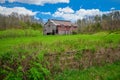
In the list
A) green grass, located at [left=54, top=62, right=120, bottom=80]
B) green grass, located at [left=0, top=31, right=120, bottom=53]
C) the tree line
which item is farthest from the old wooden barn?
green grass, located at [left=54, top=62, right=120, bottom=80]

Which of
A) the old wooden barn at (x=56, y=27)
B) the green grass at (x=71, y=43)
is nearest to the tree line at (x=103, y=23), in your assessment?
the old wooden barn at (x=56, y=27)

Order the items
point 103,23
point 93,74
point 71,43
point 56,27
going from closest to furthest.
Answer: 1. point 93,74
2. point 71,43
3. point 56,27
4. point 103,23

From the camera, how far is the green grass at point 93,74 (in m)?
10.0

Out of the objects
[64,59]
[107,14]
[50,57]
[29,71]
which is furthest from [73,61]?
[107,14]

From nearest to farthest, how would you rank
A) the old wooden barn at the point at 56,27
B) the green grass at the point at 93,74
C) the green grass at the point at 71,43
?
the green grass at the point at 93,74 < the green grass at the point at 71,43 < the old wooden barn at the point at 56,27

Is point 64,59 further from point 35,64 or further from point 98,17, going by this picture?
point 98,17

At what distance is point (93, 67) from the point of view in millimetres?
11867

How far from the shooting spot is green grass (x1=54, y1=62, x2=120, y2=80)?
1003cm

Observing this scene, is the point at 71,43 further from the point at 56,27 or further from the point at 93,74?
the point at 56,27

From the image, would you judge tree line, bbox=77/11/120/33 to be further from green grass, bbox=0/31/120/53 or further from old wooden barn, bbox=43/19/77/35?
green grass, bbox=0/31/120/53

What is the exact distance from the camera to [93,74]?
34.6 ft

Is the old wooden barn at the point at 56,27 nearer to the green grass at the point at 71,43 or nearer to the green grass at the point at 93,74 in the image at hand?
the green grass at the point at 71,43

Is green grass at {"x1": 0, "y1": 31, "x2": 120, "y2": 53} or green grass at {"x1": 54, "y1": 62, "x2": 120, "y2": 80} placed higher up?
green grass at {"x1": 0, "y1": 31, "x2": 120, "y2": 53}

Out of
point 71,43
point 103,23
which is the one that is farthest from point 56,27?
point 71,43
